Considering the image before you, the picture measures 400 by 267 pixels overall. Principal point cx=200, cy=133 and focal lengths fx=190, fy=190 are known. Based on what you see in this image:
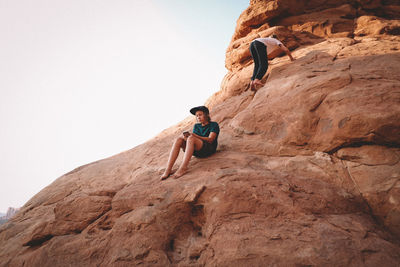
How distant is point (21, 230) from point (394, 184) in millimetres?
6522

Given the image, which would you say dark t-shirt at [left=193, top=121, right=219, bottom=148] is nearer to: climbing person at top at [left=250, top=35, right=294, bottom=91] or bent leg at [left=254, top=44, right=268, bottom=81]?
climbing person at top at [left=250, top=35, right=294, bottom=91]

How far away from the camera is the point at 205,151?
3646mm

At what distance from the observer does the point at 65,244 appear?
2.72 m

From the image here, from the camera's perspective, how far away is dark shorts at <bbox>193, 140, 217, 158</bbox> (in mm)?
3611

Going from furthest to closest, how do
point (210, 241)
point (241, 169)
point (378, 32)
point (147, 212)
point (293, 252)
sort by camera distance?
point (378, 32)
point (241, 169)
point (147, 212)
point (210, 241)
point (293, 252)

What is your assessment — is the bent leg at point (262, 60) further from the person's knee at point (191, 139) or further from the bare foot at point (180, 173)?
the bare foot at point (180, 173)

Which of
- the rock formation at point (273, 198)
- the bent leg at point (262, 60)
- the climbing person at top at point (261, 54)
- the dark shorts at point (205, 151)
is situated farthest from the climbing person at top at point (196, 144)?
the bent leg at point (262, 60)

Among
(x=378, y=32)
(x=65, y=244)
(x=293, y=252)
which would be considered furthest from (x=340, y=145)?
(x=378, y=32)

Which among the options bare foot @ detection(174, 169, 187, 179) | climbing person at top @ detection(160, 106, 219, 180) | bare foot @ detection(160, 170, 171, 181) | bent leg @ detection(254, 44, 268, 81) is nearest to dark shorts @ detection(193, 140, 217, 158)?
climbing person at top @ detection(160, 106, 219, 180)

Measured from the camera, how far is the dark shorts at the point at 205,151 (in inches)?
142

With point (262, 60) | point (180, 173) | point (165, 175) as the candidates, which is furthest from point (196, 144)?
point (262, 60)

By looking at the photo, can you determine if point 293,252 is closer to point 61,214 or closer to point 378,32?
point 61,214

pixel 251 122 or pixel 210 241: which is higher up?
pixel 251 122

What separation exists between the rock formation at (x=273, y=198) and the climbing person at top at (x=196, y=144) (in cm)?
18
